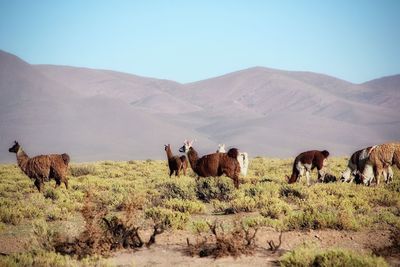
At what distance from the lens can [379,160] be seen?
610 inches

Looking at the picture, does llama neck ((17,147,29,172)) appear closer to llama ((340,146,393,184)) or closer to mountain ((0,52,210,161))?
llama ((340,146,393,184))

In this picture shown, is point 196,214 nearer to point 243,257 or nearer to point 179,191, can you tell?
point 179,191

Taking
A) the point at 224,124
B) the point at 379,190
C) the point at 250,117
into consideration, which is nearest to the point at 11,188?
the point at 379,190

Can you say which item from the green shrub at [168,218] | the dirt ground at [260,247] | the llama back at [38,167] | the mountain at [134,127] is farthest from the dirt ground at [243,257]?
the mountain at [134,127]

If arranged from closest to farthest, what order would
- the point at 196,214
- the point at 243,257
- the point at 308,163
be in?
the point at 243,257
the point at 196,214
the point at 308,163

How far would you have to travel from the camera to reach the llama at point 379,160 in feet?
50.0

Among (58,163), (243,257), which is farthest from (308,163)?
(243,257)

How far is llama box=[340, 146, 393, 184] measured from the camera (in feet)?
52.9

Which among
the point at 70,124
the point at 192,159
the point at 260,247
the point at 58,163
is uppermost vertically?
the point at 70,124

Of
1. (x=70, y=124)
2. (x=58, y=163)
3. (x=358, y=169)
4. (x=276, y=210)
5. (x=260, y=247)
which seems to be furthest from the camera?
(x=70, y=124)

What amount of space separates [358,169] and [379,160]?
3.68 ft

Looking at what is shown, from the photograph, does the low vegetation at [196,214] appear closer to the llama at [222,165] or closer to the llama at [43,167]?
the llama at [222,165]

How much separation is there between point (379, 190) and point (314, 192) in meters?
2.02

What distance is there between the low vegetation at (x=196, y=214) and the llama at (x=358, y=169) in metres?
1.31
